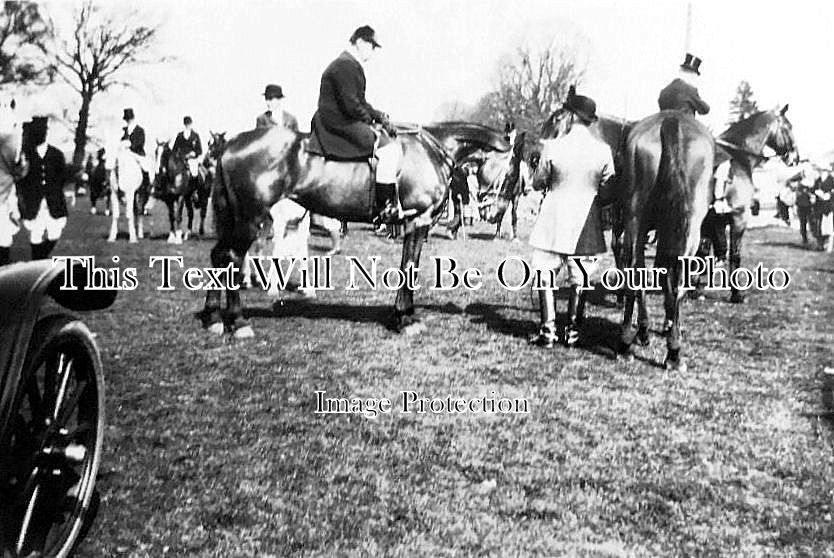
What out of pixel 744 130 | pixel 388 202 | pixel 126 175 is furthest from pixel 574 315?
pixel 126 175

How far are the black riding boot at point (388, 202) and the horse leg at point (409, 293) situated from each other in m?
0.25

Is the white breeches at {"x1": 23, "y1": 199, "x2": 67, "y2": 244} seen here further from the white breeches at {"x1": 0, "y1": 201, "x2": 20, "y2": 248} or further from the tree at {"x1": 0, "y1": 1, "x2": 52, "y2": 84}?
the tree at {"x1": 0, "y1": 1, "x2": 52, "y2": 84}

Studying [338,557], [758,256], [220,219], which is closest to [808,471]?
[338,557]

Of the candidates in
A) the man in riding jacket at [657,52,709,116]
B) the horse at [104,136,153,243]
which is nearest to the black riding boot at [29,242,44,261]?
the horse at [104,136,153,243]

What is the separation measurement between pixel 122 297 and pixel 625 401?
554 centimetres

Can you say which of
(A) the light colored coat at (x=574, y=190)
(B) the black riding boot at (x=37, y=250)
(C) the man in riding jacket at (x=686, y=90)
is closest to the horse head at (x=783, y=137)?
(C) the man in riding jacket at (x=686, y=90)

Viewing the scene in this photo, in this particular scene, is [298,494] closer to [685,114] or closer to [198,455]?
[198,455]

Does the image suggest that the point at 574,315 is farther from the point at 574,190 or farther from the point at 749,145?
the point at 749,145

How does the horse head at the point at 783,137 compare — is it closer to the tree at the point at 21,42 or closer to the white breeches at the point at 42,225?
the tree at the point at 21,42

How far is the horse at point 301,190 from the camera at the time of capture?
6969 millimetres

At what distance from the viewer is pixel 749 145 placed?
8.77 metres

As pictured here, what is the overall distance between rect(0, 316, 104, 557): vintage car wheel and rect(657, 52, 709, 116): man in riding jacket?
5.65 metres

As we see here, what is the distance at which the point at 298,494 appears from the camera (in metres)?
3.73

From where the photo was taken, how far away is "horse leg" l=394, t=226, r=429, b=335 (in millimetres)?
7215
